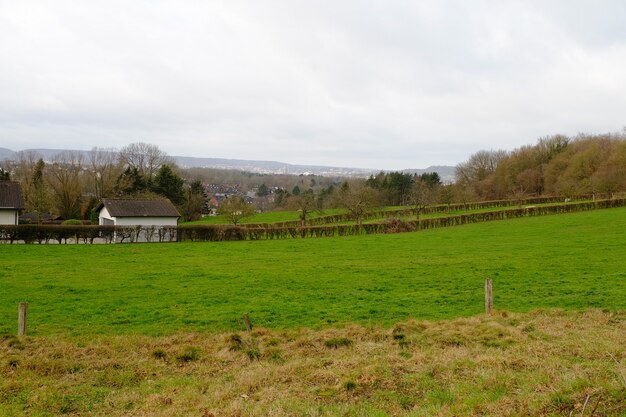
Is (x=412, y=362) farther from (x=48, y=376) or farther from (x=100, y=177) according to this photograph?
(x=100, y=177)

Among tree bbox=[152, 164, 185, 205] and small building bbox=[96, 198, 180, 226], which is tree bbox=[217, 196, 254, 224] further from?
tree bbox=[152, 164, 185, 205]

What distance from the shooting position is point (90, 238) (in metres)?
→ 40.9

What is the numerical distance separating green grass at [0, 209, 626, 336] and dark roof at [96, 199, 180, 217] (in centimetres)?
1471

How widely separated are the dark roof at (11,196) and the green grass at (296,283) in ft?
27.0

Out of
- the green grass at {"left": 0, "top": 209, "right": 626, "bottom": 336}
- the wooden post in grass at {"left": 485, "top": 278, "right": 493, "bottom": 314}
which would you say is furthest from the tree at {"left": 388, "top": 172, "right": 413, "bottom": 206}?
the wooden post in grass at {"left": 485, "top": 278, "right": 493, "bottom": 314}

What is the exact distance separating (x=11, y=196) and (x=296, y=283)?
34.7 meters

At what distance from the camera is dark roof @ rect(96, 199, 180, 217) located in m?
50.7

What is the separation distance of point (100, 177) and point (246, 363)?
74768 mm

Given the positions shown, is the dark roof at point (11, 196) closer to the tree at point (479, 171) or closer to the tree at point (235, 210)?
the tree at point (235, 210)

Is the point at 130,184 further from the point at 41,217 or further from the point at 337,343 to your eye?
the point at 337,343

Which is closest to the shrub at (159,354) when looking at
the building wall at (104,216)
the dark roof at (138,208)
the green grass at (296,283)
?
the green grass at (296,283)

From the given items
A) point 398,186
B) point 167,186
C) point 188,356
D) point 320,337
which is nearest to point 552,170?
point 398,186

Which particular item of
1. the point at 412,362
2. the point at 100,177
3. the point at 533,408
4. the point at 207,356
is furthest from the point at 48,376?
the point at 100,177

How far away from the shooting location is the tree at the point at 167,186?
73562 millimetres
